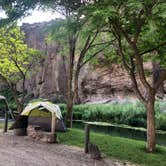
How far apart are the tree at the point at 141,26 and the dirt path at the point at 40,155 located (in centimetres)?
264

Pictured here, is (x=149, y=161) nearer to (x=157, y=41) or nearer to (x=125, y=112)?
(x=157, y=41)

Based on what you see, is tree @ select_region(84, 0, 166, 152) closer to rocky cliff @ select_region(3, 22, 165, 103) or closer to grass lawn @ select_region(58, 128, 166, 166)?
grass lawn @ select_region(58, 128, 166, 166)

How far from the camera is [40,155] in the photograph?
861 cm

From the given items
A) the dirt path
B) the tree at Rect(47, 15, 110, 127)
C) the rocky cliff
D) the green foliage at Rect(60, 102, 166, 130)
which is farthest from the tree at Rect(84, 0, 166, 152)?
the rocky cliff

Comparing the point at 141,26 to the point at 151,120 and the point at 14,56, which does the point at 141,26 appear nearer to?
the point at 151,120

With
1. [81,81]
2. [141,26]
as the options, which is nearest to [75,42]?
[141,26]

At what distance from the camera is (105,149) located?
398 inches

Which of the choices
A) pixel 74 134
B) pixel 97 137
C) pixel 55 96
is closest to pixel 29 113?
pixel 74 134

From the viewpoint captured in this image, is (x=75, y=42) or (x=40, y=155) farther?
(x=75, y=42)

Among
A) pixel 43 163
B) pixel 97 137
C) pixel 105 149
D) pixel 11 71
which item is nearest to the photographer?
pixel 43 163

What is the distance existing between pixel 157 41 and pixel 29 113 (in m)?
6.47

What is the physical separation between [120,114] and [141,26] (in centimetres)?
1597

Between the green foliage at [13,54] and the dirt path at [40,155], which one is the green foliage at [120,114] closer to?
the green foliage at [13,54]

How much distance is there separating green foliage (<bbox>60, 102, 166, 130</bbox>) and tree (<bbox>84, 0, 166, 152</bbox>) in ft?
39.3
